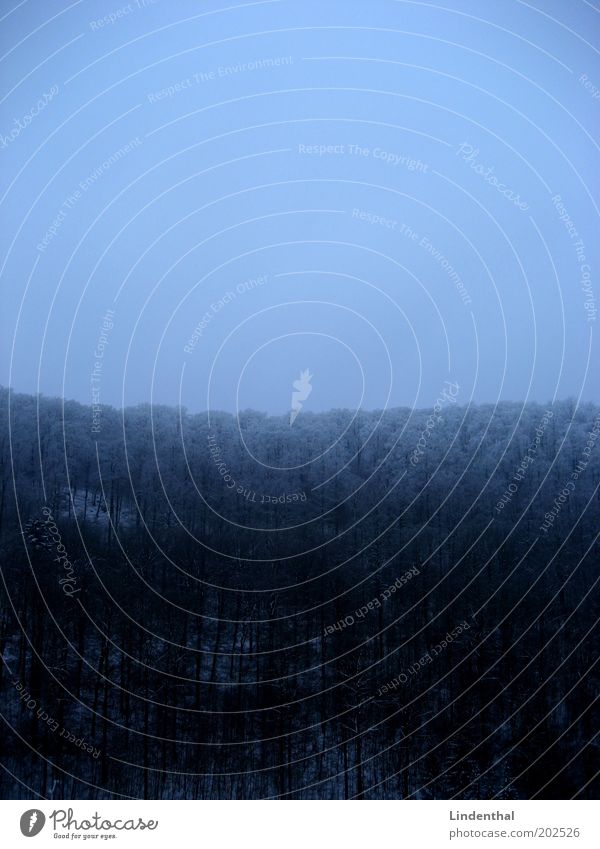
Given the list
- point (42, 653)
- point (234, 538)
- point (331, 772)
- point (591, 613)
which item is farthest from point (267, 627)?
point (591, 613)

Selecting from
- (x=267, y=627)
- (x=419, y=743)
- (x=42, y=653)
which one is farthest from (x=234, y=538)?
(x=419, y=743)

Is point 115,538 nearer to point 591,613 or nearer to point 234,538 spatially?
point 234,538

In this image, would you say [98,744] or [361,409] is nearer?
[98,744]

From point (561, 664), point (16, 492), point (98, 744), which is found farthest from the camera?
point (561, 664)

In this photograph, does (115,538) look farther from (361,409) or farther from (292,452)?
(361,409)

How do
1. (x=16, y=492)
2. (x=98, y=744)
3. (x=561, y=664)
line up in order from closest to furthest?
1. (x=98, y=744)
2. (x=16, y=492)
3. (x=561, y=664)

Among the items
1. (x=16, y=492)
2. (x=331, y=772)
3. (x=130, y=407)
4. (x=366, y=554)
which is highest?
(x=130, y=407)

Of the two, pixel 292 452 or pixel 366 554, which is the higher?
pixel 292 452
